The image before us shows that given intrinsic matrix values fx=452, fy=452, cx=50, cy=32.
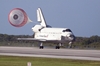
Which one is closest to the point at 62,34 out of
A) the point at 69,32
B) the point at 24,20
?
the point at 69,32

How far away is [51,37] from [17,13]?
13851 millimetres

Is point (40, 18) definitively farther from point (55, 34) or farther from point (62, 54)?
point (62, 54)

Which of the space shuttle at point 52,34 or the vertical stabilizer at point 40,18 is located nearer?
the space shuttle at point 52,34

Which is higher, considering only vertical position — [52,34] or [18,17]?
→ [18,17]

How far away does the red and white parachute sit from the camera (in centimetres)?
7416

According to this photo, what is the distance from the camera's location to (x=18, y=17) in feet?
248

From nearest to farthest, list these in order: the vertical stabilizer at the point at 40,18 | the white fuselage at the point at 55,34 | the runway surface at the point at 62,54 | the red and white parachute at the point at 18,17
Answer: the runway surface at the point at 62,54 → the red and white parachute at the point at 18,17 → the white fuselage at the point at 55,34 → the vertical stabilizer at the point at 40,18

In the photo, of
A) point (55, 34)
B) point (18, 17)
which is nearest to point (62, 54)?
point (18, 17)

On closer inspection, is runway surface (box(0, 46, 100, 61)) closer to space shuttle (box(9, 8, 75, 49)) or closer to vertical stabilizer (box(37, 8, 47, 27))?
space shuttle (box(9, 8, 75, 49))

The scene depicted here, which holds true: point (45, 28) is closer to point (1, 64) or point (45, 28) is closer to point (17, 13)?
point (17, 13)

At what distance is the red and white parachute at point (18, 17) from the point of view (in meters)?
74.2

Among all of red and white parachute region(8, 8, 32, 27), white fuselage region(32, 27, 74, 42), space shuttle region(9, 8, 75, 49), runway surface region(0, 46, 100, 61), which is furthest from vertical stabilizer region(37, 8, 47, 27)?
runway surface region(0, 46, 100, 61)

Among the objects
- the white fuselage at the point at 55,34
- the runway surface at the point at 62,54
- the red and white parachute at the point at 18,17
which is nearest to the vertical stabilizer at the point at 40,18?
the white fuselage at the point at 55,34

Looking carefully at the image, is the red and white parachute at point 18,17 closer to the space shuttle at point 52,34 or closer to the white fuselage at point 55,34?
the space shuttle at point 52,34
